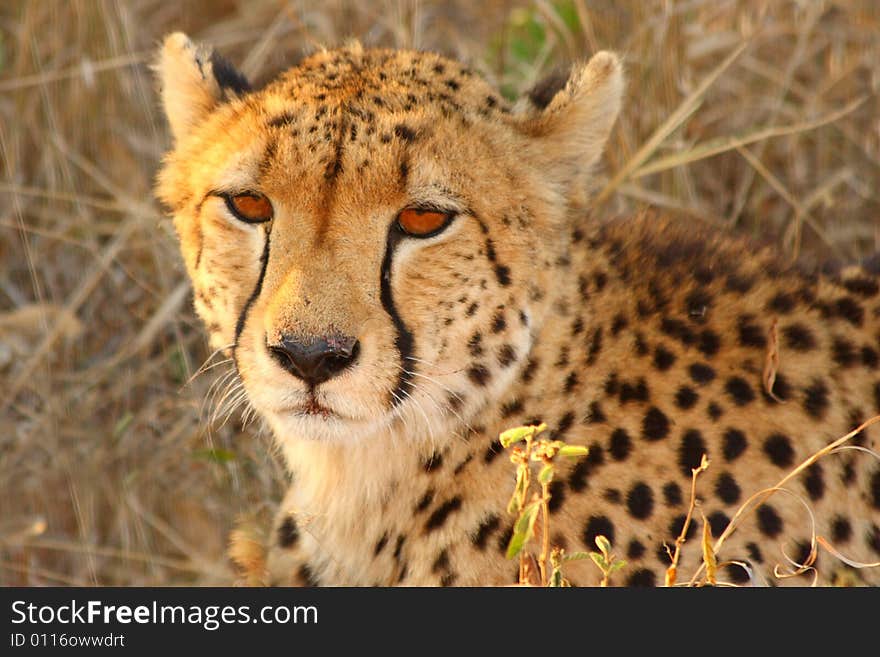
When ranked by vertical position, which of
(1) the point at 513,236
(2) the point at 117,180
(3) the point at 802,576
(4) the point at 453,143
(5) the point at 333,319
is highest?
(2) the point at 117,180

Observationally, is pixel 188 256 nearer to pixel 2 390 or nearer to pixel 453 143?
pixel 453 143

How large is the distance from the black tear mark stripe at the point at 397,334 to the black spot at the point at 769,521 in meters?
0.69

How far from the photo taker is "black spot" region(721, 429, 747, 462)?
260 cm

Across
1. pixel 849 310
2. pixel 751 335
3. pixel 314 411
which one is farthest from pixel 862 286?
pixel 314 411

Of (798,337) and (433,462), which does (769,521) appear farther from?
(433,462)

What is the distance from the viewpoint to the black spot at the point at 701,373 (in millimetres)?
2654

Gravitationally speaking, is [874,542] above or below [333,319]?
below

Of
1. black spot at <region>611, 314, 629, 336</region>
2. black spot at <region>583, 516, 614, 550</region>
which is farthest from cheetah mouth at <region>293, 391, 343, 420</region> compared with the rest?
black spot at <region>611, 314, 629, 336</region>

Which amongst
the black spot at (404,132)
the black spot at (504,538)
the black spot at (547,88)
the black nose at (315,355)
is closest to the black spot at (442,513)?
the black spot at (504,538)

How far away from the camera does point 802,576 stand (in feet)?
8.46

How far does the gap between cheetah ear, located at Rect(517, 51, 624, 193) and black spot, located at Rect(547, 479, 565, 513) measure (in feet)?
1.85

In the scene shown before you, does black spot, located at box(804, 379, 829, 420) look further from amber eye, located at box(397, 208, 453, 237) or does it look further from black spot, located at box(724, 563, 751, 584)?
amber eye, located at box(397, 208, 453, 237)
